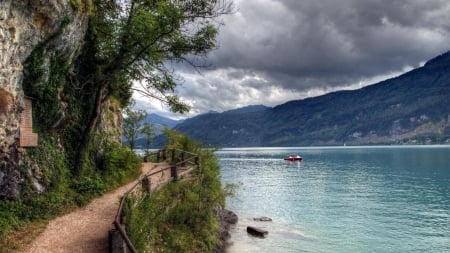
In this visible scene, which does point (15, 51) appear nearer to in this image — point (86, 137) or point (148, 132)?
point (86, 137)

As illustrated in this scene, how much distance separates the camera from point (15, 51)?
15.0m

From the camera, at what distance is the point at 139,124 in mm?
69250

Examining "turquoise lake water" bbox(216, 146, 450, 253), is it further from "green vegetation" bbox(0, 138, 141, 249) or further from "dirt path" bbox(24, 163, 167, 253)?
"dirt path" bbox(24, 163, 167, 253)

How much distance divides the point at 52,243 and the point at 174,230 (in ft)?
28.8

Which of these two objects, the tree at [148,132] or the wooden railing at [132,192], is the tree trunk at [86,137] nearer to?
the wooden railing at [132,192]

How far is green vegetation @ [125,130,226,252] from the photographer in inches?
589

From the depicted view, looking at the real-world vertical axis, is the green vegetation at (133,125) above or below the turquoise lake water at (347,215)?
above

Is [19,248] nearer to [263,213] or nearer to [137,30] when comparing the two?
[137,30]

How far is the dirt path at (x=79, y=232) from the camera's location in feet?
42.7

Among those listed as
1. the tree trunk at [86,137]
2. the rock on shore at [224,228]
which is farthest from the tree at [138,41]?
the rock on shore at [224,228]

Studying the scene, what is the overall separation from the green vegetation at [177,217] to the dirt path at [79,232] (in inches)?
54.4

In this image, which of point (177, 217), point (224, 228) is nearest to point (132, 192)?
point (177, 217)

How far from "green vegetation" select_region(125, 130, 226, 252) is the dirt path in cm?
138

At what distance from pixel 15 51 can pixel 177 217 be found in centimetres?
1341
